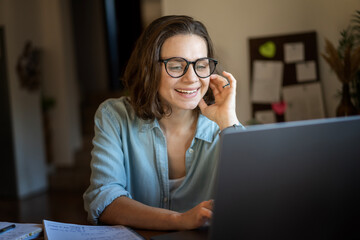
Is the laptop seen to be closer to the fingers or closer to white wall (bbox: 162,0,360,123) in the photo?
the fingers

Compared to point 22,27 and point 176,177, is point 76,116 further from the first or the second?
point 176,177

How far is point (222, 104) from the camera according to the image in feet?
5.21

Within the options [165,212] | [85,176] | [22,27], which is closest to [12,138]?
[85,176]

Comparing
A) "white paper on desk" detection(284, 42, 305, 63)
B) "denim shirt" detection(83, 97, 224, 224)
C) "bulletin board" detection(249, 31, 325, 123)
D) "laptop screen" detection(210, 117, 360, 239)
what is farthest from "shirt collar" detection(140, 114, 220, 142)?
"white paper on desk" detection(284, 42, 305, 63)

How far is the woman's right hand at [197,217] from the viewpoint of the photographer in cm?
103

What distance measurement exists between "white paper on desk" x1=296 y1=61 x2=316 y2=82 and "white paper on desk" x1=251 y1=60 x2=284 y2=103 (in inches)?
4.9

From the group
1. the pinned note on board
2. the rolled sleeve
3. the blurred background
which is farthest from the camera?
the blurred background

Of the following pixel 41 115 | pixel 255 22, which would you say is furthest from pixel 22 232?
pixel 41 115

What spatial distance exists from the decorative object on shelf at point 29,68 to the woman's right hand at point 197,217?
4826 mm

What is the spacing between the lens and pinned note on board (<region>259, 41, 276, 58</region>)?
3121 millimetres

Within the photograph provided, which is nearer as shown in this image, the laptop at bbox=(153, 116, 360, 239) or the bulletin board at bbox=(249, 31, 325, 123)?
the laptop at bbox=(153, 116, 360, 239)

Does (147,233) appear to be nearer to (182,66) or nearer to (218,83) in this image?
(182,66)

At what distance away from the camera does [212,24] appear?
3270 mm

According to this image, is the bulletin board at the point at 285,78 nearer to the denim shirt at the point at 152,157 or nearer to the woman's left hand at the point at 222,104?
the woman's left hand at the point at 222,104
